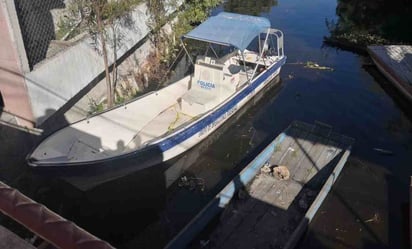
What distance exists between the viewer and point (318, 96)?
1530 cm

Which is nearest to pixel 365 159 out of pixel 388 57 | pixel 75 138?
pixel 388 57

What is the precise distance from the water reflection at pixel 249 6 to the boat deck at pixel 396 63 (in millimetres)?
8037

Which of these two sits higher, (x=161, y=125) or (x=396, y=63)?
(x=396, y=63)

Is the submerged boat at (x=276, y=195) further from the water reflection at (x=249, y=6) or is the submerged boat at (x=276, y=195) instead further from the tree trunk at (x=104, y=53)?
the water reflection at (x=249, y=6)

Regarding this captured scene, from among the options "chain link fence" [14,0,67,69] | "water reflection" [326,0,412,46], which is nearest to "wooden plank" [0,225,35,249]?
"chain link fence" [14,0,67,69]

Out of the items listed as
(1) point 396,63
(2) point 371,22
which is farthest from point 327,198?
(2) point 371,22

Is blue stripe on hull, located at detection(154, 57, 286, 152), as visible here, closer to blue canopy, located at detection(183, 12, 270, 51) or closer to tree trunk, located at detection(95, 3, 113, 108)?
blue canopy, located at detection(183, 12, 270, 51)

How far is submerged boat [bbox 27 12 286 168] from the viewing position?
1000cm

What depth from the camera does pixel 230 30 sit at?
508 inches

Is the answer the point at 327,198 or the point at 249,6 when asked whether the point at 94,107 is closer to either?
the point at 327,198

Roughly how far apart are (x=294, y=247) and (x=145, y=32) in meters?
10.6

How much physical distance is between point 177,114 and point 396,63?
10432mm

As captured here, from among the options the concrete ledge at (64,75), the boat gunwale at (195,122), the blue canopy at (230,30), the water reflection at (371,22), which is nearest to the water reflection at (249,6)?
the water reflection at (371,22)

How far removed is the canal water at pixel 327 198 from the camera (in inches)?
371
